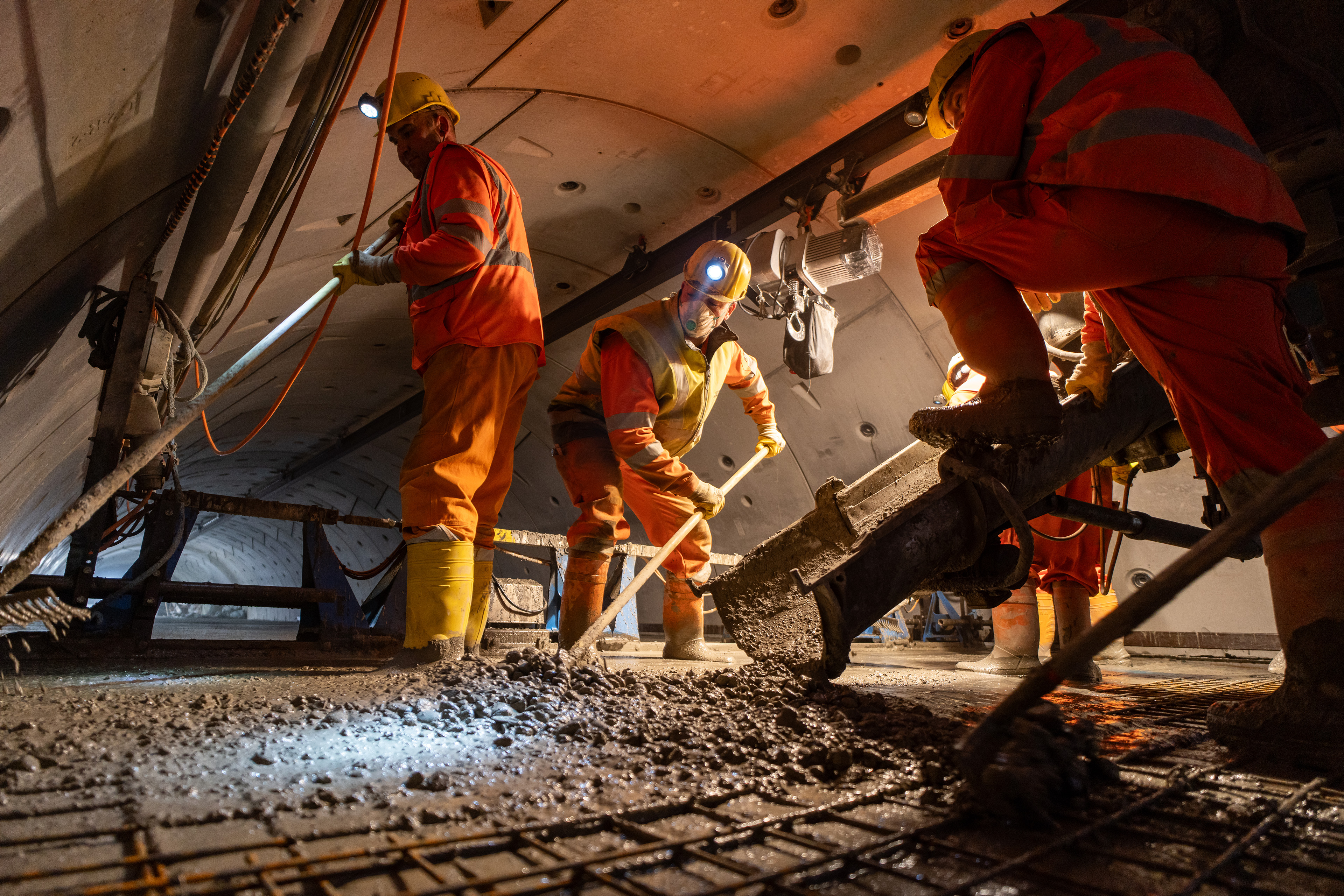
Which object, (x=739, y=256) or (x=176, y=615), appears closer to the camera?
(x=739, y=256)

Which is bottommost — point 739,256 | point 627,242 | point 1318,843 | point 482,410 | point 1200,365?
point 1318,843

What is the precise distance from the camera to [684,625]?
12.1ft

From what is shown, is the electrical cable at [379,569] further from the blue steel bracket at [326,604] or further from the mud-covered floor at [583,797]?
the mud-covered floor at [583,797]

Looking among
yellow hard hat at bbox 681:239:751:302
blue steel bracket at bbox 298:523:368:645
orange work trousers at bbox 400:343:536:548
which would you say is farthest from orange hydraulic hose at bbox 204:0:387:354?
yellow hard hat at bbox 681:239:751:302

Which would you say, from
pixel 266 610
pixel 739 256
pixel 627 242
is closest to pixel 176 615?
pixel 266 610

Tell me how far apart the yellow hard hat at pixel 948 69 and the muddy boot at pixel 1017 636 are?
2.03 m

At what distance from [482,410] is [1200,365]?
2.02 metres

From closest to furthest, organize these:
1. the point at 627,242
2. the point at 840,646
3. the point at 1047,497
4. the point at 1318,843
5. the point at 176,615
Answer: the point at 1318,843 < the point at 840,646 < the point at 1047,497 < the point at 627,242 < the point at 176,615

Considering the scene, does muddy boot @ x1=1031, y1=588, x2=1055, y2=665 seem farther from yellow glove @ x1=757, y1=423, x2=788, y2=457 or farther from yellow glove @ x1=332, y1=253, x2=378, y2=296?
yellow glove @ x1=332, y1=253, x2=378, y2=296

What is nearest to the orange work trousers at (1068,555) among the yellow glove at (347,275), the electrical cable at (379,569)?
the yellow glove at (347,275)

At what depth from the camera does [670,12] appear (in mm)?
3178

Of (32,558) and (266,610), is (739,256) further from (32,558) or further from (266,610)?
(266,610)

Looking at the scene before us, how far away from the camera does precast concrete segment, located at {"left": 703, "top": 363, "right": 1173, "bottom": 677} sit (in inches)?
77.5

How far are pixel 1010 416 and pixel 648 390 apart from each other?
1948 mm
